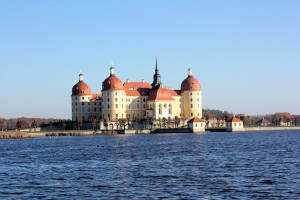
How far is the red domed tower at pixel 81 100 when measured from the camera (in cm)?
17550

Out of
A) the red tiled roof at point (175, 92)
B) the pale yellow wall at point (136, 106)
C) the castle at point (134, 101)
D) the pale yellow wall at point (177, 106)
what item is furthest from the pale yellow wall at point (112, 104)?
the red tiled roof at point (175, 92)

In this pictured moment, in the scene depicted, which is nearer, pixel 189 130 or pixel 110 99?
pixel 189 130

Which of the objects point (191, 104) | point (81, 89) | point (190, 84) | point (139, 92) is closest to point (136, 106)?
point (139, 92)

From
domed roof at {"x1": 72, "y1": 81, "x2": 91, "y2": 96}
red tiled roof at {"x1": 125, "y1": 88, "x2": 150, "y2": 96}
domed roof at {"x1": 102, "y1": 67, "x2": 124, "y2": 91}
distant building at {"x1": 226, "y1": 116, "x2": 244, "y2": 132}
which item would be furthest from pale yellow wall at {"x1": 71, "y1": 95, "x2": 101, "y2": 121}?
distant building at {"x1": 226, "y1": 116, "x2": 244, "y2": 132}

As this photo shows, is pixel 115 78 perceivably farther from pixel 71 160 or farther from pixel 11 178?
pixel 11 178

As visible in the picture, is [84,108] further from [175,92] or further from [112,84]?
[175,92]

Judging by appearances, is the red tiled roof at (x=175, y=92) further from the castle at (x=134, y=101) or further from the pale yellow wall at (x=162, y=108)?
the pale yellow wall at (x=162, y=108)

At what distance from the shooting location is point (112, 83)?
168 meters

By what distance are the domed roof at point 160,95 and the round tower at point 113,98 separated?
27.0 ft

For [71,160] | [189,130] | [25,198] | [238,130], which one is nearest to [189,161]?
[71,160]

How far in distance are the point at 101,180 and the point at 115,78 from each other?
427 ft

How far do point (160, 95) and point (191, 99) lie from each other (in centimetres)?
1093

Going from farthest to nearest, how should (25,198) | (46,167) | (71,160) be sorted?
(71,160)
(46,167)
(25,198)

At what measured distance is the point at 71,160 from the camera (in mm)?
59750
